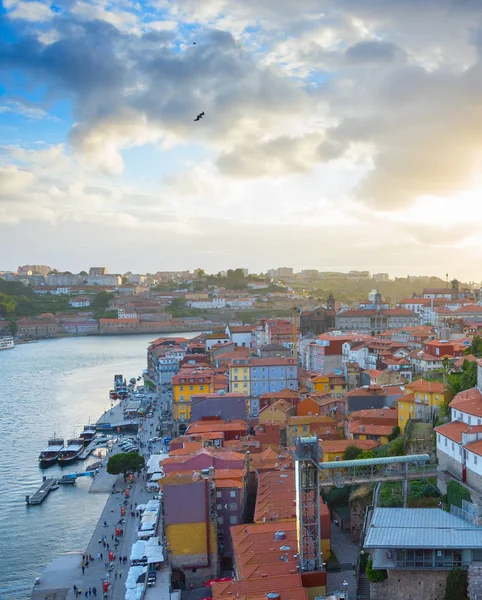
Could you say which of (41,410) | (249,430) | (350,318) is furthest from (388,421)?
(350,318)

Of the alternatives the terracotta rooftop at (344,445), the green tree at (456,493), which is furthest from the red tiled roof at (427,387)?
the green tree at (456,493)

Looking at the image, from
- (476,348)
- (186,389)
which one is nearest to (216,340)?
(186,389)

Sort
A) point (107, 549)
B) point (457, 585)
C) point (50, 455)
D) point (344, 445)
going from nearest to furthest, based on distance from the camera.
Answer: point (457, 585), point (107, 549), point (344, 445), point (50, 455)

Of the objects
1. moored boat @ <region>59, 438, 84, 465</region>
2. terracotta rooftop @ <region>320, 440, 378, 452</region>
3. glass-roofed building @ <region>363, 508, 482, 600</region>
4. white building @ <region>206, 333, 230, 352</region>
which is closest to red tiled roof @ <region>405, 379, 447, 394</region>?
terracotta rooftop @ <region>320, 440, 378, 452</region>

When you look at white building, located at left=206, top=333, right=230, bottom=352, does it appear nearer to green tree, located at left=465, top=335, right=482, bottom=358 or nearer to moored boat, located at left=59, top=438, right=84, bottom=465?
moored boat, located at left=59, top=438, right=84, bottom=465

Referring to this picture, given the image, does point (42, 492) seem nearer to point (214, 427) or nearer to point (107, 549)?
point (107, 549)

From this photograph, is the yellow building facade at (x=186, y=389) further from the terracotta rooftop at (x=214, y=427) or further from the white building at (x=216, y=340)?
the white building at (x=216, y=340)
